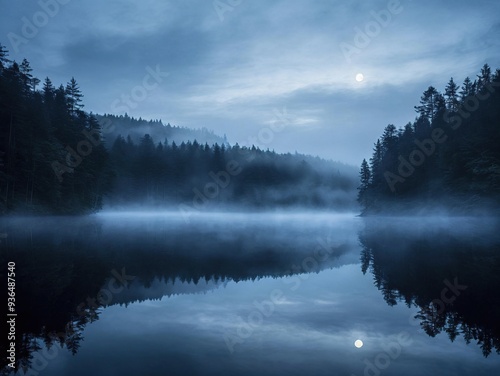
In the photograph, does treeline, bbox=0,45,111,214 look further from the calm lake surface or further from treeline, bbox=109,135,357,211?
the calm lake surface

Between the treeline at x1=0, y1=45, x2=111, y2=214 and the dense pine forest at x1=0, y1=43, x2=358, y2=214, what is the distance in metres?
0.12

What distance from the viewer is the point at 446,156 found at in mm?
67375

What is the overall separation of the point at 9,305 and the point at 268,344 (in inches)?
329

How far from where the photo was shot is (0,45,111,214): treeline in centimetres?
4534

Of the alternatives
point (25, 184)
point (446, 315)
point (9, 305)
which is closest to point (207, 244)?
point (9, 305)

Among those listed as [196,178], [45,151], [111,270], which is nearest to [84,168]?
[45,151]

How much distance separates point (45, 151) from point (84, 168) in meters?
12.0

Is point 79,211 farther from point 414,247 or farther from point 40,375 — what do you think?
point 40,375

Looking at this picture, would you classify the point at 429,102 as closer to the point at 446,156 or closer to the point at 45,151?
the point at 446,156

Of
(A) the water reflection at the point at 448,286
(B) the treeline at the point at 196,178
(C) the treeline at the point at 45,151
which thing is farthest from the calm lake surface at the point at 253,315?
(B) the treeline at the point at 196,178

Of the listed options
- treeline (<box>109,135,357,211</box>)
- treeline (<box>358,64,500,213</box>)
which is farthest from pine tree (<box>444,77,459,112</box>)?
treeline (<box>109,135,357,211</box>)

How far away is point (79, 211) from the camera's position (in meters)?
64.0

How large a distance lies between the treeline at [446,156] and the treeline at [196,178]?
149 ft

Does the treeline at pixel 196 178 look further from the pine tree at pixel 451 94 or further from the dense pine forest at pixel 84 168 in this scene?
the pine tree at pixel 451 94
